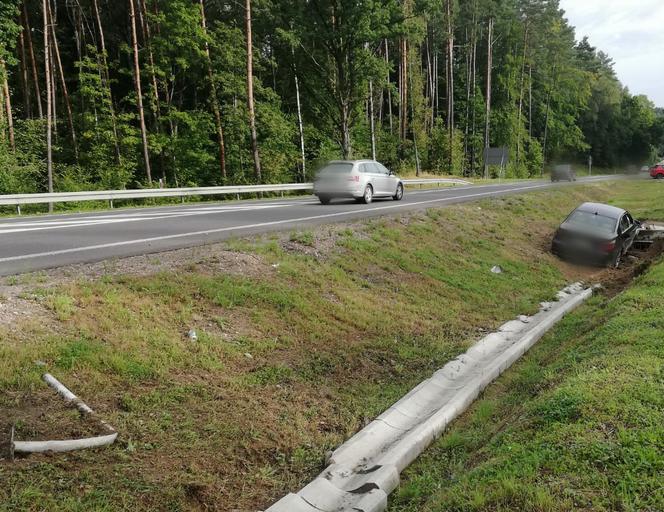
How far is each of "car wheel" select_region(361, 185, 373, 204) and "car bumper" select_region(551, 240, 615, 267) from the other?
20.1 feet

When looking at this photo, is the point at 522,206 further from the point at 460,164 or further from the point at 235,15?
the point at 460,164

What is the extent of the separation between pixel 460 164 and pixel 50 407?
50500mm

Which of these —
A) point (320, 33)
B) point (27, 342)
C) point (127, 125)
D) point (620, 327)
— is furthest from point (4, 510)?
point (320, 33)

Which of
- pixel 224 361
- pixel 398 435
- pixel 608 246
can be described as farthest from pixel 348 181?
pixel 398 435

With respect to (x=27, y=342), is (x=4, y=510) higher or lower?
lower

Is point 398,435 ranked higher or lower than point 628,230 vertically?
lower

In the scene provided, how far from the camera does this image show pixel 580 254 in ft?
45.6

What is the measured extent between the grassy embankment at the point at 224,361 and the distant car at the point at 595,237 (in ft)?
16.2

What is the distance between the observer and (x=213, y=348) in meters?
5.40

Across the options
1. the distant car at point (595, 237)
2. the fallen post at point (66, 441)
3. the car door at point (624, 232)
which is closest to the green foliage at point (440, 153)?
the car door at point (624, 232)

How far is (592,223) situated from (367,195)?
7036 millimetres

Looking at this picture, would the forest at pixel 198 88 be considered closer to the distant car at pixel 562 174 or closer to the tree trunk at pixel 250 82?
the tree trunk at pixel 250 82

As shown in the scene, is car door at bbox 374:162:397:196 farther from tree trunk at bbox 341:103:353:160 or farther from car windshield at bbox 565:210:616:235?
tree trunk at bbox 341:103:353:160

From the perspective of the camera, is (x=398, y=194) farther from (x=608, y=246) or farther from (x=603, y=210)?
(x=608, y=246)
